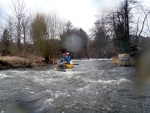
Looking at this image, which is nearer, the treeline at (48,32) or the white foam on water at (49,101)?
the white foam on water at (49,101)

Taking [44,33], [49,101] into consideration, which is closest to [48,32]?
[44,33]

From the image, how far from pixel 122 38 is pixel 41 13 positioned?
13031 mm

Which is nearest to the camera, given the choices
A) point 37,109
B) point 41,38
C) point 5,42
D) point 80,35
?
point 37,109

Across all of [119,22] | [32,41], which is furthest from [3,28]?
[119,22]

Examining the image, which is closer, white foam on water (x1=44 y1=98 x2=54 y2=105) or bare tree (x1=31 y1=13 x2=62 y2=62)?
white foam on water (x1=44 y1=98 x2=54 y2=105)

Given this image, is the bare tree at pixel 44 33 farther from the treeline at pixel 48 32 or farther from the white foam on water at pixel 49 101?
the white foam on water at pixel 49 101

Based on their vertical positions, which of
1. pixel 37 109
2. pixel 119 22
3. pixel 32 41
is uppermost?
pixel 119 22

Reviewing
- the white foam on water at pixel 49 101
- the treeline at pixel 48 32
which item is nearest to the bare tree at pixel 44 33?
the treeline at pixel 48 32

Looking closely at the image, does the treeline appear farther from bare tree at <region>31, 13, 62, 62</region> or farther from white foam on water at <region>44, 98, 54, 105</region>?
white foam on water at <region>44, 98, 54, 105</region>

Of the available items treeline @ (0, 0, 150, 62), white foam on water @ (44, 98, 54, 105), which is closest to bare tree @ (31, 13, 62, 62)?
treeline @ (0, 0, 150, 62)

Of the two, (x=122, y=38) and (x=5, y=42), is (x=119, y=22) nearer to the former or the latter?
(x=122, y=38)

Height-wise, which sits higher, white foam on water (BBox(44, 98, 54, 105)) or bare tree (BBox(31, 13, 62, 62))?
bare tree (BBox(31, 13, 62, 62))

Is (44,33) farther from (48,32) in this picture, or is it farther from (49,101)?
(49,101)

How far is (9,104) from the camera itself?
5.91 metres
